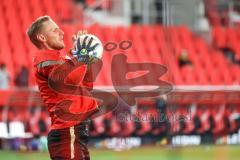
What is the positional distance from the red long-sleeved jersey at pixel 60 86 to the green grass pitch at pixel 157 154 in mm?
4330

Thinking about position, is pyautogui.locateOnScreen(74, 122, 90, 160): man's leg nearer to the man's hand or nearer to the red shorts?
the red shorts

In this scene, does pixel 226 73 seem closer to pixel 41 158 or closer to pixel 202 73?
pixel 202 73

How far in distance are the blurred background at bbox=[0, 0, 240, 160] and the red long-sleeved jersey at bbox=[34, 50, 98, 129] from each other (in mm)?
4397

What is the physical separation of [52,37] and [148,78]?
5.14 meters

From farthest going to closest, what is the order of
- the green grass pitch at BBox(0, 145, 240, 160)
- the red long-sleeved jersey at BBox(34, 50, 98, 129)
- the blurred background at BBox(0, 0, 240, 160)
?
the blurred background at BBox(0, 0, 240, 160), the green grass pitch at BBox(0, 145, 240, 160), the red long-sleeved jersey at BBox(34, 50, 98, 129)

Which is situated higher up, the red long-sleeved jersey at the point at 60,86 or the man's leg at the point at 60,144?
the red long-sleeved jersey at the point at 60,86

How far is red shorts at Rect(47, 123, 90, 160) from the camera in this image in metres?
3.73

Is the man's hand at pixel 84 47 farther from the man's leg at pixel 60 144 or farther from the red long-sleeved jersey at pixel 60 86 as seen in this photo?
the man's leg at pixel 60 144

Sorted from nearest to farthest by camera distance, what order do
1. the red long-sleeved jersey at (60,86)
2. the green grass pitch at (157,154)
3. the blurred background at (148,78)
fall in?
the red long-sleeved jersey at (60,86), the green grass pitch at (157,154), the blurred background at (148,78)

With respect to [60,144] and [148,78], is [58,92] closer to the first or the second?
[60,144]

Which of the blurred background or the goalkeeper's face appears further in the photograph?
the blurred background

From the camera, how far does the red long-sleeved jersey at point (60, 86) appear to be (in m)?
3.73

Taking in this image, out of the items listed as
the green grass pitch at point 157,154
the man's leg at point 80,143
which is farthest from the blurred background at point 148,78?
the man's leg at point 80,143

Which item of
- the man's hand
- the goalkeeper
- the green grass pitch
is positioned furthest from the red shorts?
the green grass pitch
